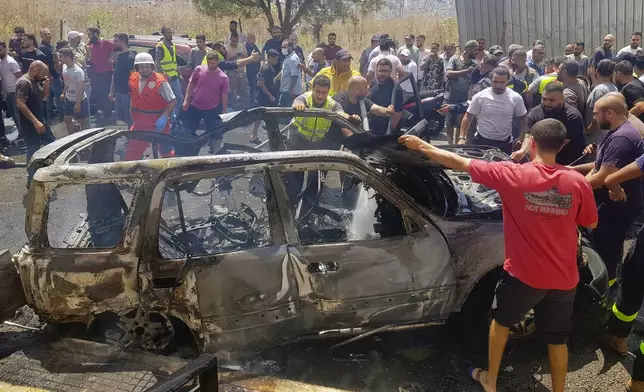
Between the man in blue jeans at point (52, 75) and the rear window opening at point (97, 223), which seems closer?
the rear window opening at point (97, 223)

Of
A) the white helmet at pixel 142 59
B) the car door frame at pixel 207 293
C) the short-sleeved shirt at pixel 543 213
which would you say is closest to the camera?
the short-sleeved shirt at pixel 543 213

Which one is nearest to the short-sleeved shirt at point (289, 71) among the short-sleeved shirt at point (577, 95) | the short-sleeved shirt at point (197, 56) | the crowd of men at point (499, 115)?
the crowd of men at point (499, 115)

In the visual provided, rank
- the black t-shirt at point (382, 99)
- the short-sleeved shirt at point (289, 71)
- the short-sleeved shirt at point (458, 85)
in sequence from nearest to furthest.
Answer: the black t-shirt at point (382, 99)
the short-sleeved shirt at point (458, 85)
the short-sleeved shirt at point (289, 71)

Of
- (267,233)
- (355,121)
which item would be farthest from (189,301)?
(355,121)

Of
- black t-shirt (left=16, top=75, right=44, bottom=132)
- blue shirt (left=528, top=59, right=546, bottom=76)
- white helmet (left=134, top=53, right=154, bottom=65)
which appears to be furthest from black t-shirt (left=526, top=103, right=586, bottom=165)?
black t-shirt (left=16, top=75, right=44, bottom=132)

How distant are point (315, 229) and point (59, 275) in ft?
5.37

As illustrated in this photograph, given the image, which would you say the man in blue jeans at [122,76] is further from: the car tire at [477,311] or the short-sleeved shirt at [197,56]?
the car tire at [477,311]

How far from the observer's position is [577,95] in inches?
266

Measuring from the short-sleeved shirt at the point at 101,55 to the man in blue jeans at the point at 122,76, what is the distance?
4.15ft

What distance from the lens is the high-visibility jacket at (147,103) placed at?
753cm

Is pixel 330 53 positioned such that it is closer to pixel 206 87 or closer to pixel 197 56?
pixel 197 56

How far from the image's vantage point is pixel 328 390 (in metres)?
3.22

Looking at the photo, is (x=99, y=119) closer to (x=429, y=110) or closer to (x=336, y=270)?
(x=429, y=110)

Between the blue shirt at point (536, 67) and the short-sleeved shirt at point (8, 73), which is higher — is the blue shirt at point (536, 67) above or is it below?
below
